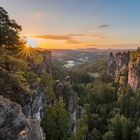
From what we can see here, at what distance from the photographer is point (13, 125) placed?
55.0 ft

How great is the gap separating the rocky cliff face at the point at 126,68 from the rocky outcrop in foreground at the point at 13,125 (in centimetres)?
10794

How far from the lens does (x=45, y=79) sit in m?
50.4

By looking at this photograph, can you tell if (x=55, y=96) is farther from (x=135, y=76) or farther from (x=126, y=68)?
(x=126, y=68)

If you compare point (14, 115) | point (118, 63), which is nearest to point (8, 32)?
point (14, 115)

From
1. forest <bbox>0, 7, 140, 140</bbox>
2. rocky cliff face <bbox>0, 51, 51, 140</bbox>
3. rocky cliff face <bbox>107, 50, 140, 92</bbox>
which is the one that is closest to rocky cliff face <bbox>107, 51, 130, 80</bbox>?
rocky cliff face <bbox>107, 50, 140, 92</bbox>

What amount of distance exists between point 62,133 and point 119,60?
126 m

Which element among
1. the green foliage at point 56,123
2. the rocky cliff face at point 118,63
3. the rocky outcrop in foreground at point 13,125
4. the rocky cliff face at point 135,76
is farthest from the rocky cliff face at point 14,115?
the rocky cliff face at point 118,63

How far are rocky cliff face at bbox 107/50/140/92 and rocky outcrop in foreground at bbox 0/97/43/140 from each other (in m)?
108

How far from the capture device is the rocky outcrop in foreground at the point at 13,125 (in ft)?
52.9

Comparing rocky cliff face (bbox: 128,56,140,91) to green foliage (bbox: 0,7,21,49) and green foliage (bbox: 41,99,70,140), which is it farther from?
green foliage (bbox: 0,7,21,49)

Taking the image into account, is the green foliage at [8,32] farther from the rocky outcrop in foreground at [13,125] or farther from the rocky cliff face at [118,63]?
the rocky cliff face at [118,63]

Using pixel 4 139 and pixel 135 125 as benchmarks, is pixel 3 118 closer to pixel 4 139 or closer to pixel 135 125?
pixel 4 139

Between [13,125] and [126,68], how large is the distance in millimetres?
133951

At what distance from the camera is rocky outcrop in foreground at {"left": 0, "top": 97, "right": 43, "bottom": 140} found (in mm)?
16125
